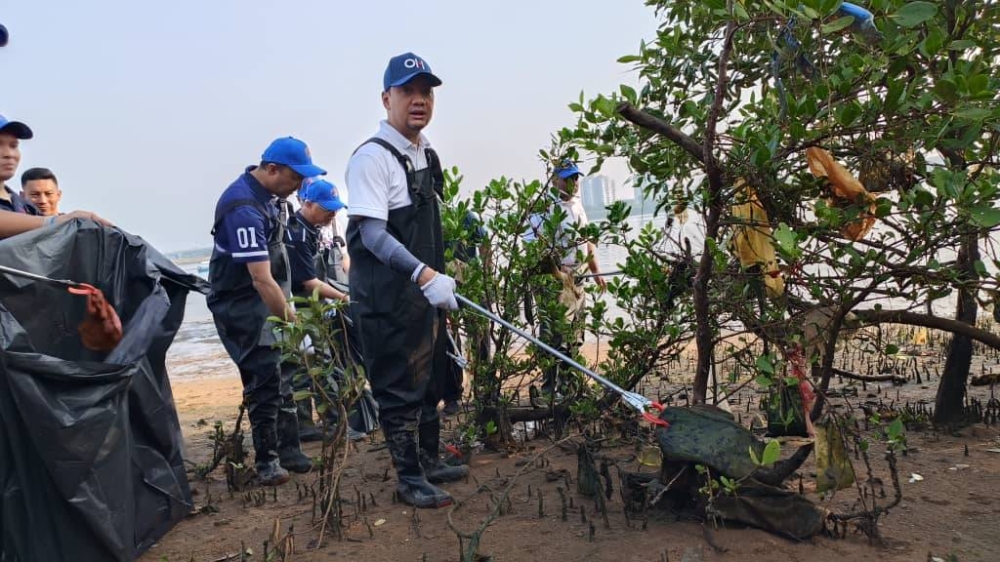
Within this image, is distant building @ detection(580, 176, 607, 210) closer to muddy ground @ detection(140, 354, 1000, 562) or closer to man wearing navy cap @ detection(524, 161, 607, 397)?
man wearing navy cap @ detection(524, 161, 607, 397)

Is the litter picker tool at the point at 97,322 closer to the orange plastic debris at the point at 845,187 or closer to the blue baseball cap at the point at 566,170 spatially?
the blue baseball cap at the point at 566,170

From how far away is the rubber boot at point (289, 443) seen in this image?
171 inches

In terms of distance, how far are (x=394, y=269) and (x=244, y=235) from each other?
3.39 ft

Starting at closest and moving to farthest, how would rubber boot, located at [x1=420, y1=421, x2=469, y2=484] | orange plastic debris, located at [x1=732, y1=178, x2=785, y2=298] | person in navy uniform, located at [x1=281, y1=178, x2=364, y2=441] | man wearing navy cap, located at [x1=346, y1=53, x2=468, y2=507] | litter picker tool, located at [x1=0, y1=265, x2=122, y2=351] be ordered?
orange plastic debris, located at [x1=732, y1=178, x2=785, y2=298] → litter picker tool, located at [x1=0, y1=265, x2=122, y2=351] → man wearing navy cap, located at [x1=346, y1=53, x2=468, y2=507] → rubber boot, located at [x1=420, y1=421, x2=469, y2=484] → person in navy uniform, located at [x1=281, y1=178, x2=364, y2=441]

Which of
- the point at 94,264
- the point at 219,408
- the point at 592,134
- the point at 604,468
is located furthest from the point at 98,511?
the point at 219,408

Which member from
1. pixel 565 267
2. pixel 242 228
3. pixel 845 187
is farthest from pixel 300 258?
pixel 845 187

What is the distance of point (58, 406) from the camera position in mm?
2695

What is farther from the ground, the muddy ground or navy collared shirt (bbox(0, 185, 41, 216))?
navy collared shirt (bbox(0, 185, 41, 216))

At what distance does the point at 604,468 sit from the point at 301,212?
3076mm

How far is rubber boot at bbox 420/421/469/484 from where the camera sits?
3799 mm

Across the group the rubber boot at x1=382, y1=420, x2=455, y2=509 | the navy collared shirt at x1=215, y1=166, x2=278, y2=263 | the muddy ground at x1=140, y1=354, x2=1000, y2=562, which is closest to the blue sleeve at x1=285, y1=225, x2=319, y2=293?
the navy collared shirt at x1=215, y1=166, x2=278, y2=263

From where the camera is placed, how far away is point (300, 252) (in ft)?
16.8

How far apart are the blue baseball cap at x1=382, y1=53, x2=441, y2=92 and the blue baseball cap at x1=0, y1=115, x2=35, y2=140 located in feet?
5.80

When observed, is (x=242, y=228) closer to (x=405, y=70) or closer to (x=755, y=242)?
(x=405, y=70)
